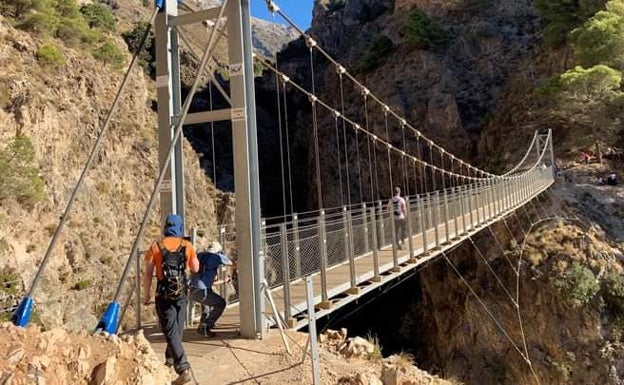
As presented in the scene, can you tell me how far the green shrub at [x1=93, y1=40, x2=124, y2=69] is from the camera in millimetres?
18125

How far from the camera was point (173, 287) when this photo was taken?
8.93ft

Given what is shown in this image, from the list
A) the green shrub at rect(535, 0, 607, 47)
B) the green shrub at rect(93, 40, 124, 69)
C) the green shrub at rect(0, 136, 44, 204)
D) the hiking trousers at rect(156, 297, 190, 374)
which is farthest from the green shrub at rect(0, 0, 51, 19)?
the green shrub at rect(535, 0, 607, 47)

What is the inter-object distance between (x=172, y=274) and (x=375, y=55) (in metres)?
27.8

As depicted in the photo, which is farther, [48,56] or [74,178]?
[48,56]

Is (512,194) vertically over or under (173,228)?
over

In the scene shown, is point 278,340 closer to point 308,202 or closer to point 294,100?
point 308,202

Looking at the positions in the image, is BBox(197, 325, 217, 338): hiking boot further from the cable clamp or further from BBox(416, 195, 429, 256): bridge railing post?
BBox(416, 195, 429, 256): bridge railing post

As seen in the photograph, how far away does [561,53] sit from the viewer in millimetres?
23453

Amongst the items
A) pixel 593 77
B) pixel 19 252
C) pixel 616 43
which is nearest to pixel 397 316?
pixel 593 77

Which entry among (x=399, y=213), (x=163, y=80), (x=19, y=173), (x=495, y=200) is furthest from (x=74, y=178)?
(x=495, y=200)

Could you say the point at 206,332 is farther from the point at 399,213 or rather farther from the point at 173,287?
the point at 399,213

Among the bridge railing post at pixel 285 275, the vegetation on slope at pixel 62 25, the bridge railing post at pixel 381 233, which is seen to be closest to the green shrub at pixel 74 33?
the vegetation on slope at pixel 62 25

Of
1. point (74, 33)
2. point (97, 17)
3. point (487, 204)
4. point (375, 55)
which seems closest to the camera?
point (487, 204)

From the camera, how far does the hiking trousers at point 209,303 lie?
3.54 meters
